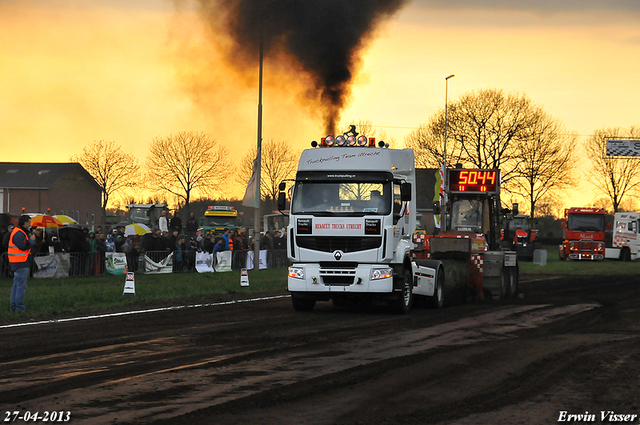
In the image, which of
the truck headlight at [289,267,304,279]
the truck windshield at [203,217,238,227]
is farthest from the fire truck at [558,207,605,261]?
the truck headlight at [289,267,304,279]

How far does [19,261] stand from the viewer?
1598 centimetres

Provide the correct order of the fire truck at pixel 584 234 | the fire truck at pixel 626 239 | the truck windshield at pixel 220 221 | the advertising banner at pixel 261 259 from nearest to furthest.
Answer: the advertising banner at pixel 261 259, the fire truck at pixel 584 234, the fire truck at pixel 626 239, the truck windshield at pixel 220 221

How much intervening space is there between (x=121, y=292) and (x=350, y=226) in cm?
767

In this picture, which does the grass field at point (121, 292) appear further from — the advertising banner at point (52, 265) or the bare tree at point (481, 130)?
the bare tree at point (481, 130)

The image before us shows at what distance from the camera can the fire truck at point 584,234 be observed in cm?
4878

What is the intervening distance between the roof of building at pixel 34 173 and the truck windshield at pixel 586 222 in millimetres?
61378

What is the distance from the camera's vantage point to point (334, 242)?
623 inches

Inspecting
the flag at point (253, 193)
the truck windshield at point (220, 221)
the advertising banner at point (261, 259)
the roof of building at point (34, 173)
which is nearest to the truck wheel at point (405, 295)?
the flag at point (253, 193)

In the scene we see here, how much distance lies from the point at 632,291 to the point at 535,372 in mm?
16806

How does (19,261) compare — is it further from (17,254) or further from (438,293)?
(438,293)

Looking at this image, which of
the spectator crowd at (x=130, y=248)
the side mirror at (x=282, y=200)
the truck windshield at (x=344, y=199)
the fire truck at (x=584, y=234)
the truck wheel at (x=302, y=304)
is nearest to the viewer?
the truck windshield at (x=344, y=199)

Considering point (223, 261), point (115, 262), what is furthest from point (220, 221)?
point (115, 262)

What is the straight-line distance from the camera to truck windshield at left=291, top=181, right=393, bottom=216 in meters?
15.8

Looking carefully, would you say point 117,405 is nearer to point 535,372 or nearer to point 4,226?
point 535,372
